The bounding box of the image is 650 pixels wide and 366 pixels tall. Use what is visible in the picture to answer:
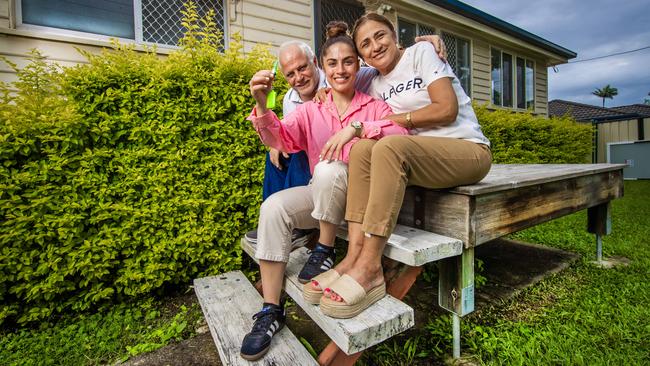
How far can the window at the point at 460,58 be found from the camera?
816 centimetres

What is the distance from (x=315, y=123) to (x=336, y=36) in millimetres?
488

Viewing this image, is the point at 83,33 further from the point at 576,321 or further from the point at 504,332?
the point at 576,321

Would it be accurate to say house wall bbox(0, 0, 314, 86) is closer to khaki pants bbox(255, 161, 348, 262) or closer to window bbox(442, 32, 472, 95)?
khaki pants bbox(255, 161, 348, 262)

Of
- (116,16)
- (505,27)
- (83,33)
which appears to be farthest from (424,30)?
(83,33)

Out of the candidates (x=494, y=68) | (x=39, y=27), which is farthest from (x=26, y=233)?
(x=494, y=68)

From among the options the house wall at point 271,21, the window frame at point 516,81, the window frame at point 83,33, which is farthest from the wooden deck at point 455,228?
the window frame at point 516,81

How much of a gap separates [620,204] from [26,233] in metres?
8.31

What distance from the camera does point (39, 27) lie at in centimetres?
361

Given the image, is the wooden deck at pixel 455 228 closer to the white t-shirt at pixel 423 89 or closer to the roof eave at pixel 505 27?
the white t-shirt at pixel 423 89

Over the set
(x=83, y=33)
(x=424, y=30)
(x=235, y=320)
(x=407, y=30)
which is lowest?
(x=235, y=320)

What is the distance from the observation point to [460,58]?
839cm

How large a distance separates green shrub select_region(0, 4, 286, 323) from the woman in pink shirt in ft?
3.30

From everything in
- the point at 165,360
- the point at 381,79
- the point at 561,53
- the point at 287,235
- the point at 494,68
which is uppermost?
the point at 561,53

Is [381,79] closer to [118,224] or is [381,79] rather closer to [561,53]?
[118,224]
